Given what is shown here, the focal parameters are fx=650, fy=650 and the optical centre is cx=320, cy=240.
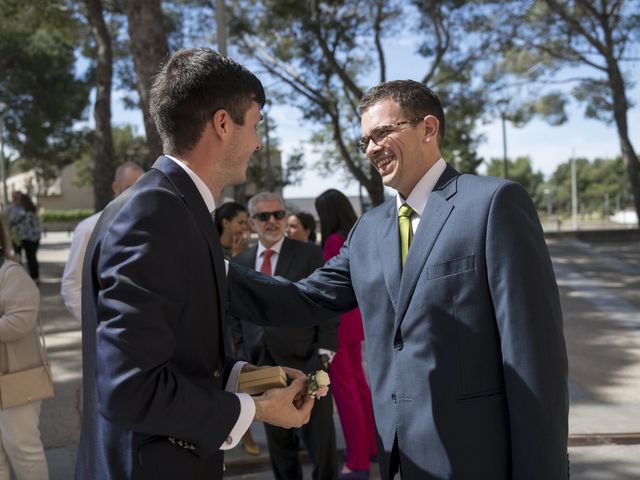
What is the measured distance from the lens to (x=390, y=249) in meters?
2.48

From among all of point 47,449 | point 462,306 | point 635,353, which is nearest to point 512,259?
point 462,306

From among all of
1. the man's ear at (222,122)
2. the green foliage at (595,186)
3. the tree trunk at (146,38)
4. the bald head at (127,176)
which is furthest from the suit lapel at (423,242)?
the green foliage at (595,186)

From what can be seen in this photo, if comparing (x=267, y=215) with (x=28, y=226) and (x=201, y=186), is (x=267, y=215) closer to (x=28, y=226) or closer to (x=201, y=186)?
(x=201, y=186)

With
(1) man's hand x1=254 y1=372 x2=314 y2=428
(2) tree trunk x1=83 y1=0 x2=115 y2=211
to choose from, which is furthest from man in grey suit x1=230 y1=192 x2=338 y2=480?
(2) tree trunk x1=83 y1=0 x2=115 y2=211

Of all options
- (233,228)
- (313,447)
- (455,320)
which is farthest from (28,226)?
(455,320)

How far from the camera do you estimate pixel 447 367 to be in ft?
7.27

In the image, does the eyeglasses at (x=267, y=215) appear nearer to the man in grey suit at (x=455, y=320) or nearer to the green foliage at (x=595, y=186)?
the man in grey suit at (x=455, y=320)

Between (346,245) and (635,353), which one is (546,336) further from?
(635,353)

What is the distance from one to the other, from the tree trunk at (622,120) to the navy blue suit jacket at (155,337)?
21742 mm

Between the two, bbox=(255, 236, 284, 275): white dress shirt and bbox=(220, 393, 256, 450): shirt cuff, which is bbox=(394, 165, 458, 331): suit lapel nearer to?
bbox=(220, 393, 256, 450): shirt cuff

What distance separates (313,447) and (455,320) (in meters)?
2.42

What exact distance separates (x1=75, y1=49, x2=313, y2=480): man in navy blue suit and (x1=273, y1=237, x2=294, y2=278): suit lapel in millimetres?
2464

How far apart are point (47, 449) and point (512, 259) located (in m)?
4.57

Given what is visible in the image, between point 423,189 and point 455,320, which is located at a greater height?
point 423,189
